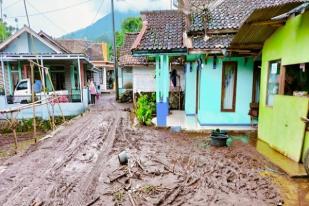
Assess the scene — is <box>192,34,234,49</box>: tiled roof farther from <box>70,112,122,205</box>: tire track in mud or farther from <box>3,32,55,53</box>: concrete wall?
<box>3,32,55,53</box>: concrete wall

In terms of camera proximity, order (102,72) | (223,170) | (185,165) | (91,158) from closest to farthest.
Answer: (223,170)
(185,165)
(91,158)
(102,72)

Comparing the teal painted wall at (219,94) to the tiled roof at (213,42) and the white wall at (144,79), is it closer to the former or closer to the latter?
the tiled roof at (213,42)

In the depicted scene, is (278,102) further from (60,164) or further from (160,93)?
(60,164)

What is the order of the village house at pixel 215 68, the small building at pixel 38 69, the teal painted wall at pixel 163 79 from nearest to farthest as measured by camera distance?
the village house at pixel 215 68 → the teal painted wall at pixel 163 79 → the small building at pixel 38 69

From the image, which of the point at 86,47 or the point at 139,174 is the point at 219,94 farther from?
the point at 86,47

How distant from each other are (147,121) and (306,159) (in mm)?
5810

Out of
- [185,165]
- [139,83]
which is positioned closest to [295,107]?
[185,165]

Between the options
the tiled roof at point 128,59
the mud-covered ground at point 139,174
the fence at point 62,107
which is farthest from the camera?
the tiled roof at point 128,59

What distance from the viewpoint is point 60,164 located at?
5.68 m

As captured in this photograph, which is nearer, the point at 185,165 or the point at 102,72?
the point at 185,165

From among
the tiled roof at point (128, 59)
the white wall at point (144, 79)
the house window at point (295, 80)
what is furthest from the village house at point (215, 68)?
the white wall at point (144, 79)

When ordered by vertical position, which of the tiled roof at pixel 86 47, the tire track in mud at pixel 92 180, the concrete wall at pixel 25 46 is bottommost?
the tire track in mud at pixel 92 180

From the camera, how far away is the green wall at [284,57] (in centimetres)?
509

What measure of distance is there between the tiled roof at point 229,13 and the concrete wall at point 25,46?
11529 mm
